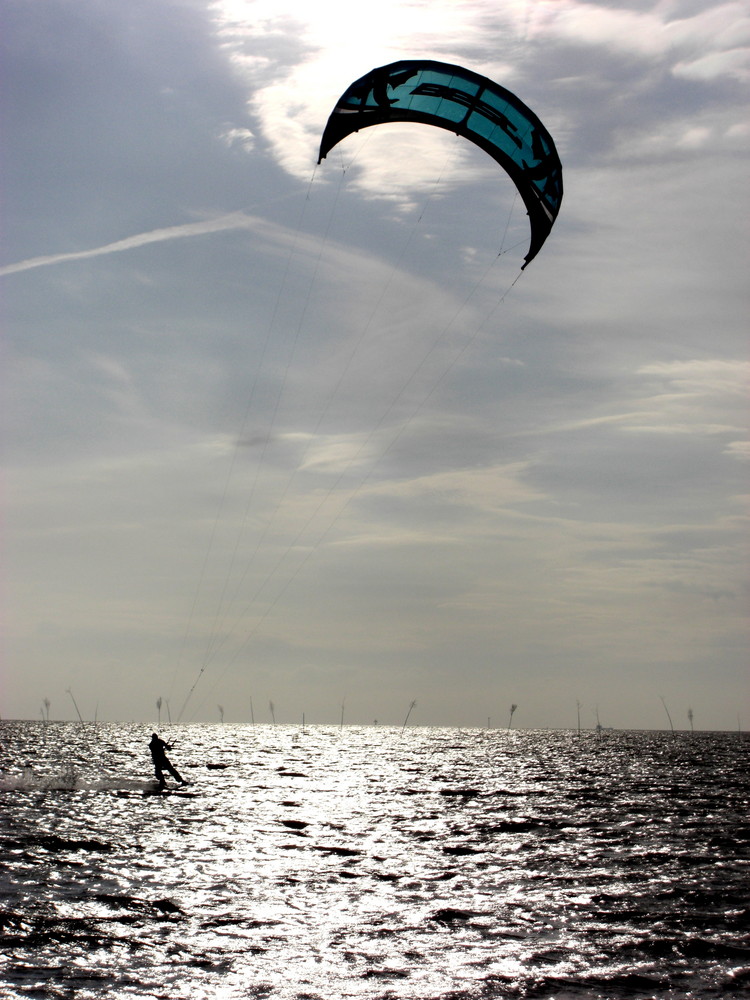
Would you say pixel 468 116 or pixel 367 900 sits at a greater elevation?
pixel 468 116

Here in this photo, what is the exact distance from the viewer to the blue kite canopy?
19.6 meters

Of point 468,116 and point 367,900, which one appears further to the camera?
point 468,116

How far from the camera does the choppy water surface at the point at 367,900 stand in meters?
11.3

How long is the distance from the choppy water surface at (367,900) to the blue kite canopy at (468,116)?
43.3 feet

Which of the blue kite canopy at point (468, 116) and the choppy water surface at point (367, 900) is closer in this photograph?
the choppy water surface at point (367, 900)

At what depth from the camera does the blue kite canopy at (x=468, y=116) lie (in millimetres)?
19562

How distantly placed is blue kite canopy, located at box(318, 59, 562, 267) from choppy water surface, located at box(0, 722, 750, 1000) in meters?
13.2

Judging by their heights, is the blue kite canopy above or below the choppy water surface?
above

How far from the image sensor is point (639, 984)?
11258 mm

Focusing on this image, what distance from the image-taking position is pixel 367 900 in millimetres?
15688

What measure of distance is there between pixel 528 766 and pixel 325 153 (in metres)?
55.1

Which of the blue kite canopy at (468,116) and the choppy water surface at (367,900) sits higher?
the blue kite canopy at (468,116)

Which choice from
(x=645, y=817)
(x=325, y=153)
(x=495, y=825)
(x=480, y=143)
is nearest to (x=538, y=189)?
(x=480, y=143)

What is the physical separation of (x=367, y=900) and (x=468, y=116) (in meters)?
15.7
